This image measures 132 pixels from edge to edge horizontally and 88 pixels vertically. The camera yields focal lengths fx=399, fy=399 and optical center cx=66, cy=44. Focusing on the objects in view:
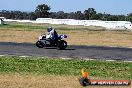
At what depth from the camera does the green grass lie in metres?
17.4

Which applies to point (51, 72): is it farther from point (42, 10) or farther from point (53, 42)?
point (42, 10)

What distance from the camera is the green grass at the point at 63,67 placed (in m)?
17.4

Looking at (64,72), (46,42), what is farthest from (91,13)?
(64,72)

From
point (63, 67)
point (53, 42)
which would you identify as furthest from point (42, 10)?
point (63, 67)

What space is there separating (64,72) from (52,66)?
78.8 inches

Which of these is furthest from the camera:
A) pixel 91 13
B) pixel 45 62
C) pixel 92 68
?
pixel 91 13

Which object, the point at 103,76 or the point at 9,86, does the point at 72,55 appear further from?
the point at 9,86

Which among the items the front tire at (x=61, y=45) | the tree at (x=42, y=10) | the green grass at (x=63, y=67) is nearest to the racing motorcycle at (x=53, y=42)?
the front tire at (x=61, y=45)

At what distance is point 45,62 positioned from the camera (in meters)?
20.9

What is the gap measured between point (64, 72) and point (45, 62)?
139 inches

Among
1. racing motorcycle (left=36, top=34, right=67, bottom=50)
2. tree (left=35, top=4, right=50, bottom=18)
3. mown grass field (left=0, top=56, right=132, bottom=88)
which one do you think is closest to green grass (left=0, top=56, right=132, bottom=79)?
mown grass field (left=0, top=56, right=132, bottom=88)

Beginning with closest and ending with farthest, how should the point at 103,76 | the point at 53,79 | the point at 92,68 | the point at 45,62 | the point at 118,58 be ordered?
the point at 53,79
the point at 103,76
the point at 92,68
the point at 45,62
the point at 118,58

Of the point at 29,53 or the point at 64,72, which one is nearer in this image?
the point at 64,72

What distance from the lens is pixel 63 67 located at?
63.1 feet
